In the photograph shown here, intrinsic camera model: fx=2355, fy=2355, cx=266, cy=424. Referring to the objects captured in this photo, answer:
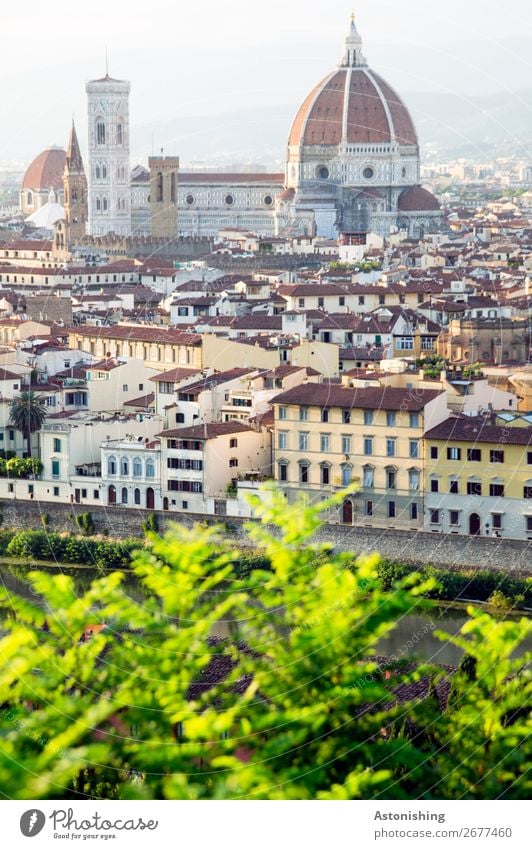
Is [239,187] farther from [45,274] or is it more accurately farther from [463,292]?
[463,292]

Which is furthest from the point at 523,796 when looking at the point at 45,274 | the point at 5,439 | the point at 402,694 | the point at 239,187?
the point at 239,187

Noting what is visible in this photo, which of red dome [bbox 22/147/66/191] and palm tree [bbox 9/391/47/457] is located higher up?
palm tree [bbox 9/391/47/457]

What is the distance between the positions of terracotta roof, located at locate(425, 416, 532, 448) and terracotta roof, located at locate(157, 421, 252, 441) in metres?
1.26

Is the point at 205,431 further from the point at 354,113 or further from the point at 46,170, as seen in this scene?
the point at 46,170

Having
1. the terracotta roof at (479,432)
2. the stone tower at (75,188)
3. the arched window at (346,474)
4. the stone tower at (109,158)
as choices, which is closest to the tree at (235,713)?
the terracotta roof at (479,432)

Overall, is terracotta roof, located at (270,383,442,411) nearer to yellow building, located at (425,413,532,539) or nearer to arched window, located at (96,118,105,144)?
yellow building, located at (425,413,532,539)

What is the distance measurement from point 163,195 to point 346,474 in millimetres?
28623

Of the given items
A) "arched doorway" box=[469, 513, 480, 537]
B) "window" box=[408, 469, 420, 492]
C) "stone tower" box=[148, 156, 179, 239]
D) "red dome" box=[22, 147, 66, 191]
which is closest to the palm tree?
"window" box=[408, 469, 420, 492]

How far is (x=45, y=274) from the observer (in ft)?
87.4

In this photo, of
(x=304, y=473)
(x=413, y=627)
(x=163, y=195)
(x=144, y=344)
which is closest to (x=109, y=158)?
(x=163, y=195)

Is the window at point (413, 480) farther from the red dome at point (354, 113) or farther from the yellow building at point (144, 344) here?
the red dome at point (354, 113)

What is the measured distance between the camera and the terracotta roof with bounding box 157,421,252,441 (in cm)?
1295
